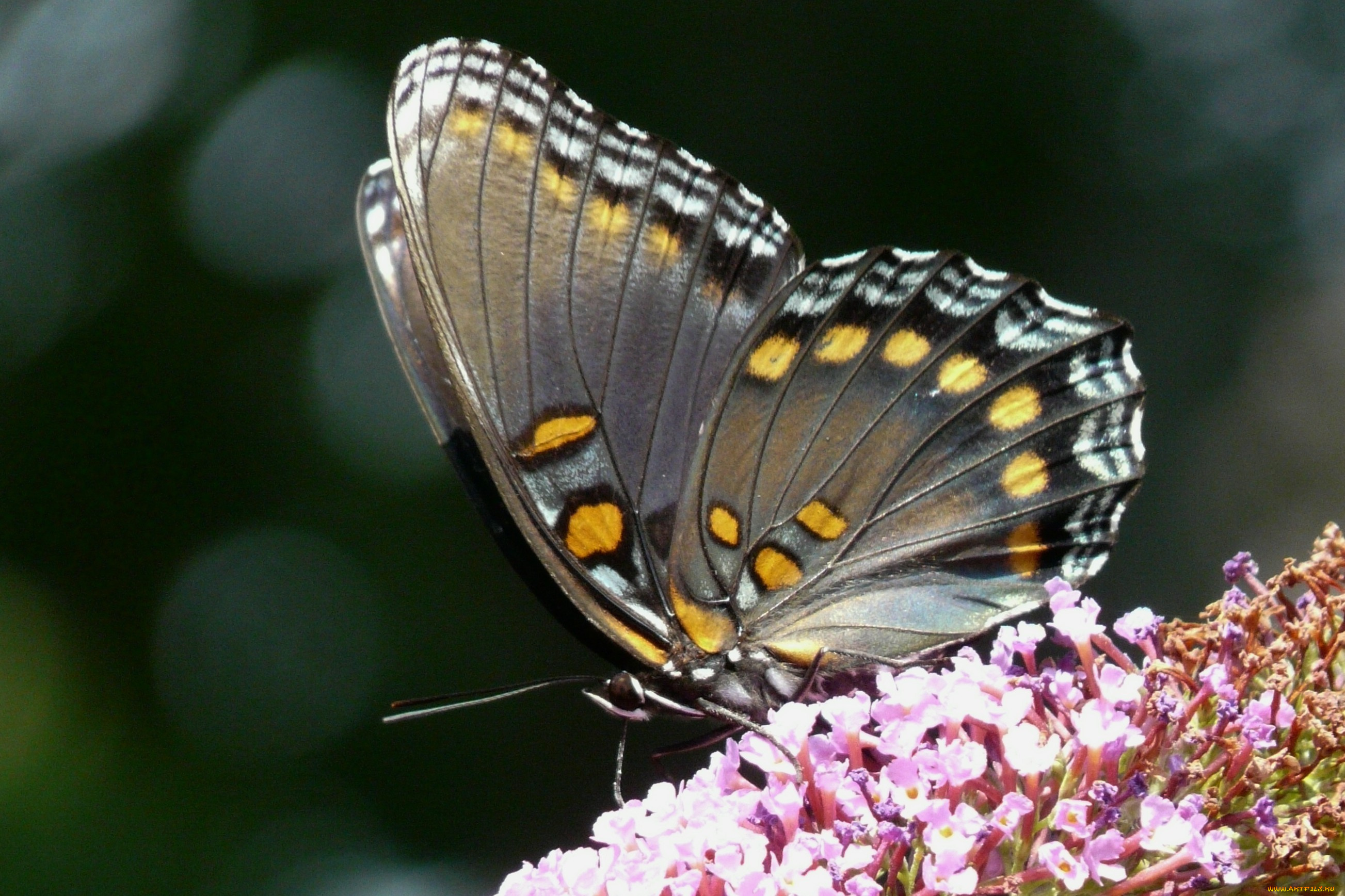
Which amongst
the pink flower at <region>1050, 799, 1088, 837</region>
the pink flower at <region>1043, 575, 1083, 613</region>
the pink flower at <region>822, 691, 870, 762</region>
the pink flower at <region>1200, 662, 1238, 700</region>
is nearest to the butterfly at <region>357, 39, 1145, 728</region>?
the pink flower at <region>1043, 575, 1083, 613</region>

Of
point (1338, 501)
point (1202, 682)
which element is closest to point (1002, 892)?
point (1202, 682)

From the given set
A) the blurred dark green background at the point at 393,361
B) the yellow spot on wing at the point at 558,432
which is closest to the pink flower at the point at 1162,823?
the yellow spot on wing at the point at 558,432

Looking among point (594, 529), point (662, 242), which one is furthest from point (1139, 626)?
point (662, 242)

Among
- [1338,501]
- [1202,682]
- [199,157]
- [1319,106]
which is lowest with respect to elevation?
[1202,682]

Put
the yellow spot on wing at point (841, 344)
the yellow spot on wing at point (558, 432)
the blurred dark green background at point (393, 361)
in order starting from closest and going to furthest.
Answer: the yellow spot on wing at point (558, 432), the yellow spot on wing at point (841, 344), the blurred dark green background at point (393, 361)

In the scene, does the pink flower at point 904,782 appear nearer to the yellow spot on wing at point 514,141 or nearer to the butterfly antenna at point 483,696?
the butterfly antenna at point 483,696

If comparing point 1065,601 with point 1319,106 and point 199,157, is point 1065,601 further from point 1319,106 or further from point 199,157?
point 1319,106

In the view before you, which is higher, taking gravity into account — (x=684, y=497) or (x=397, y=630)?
(x=684, y=497)
